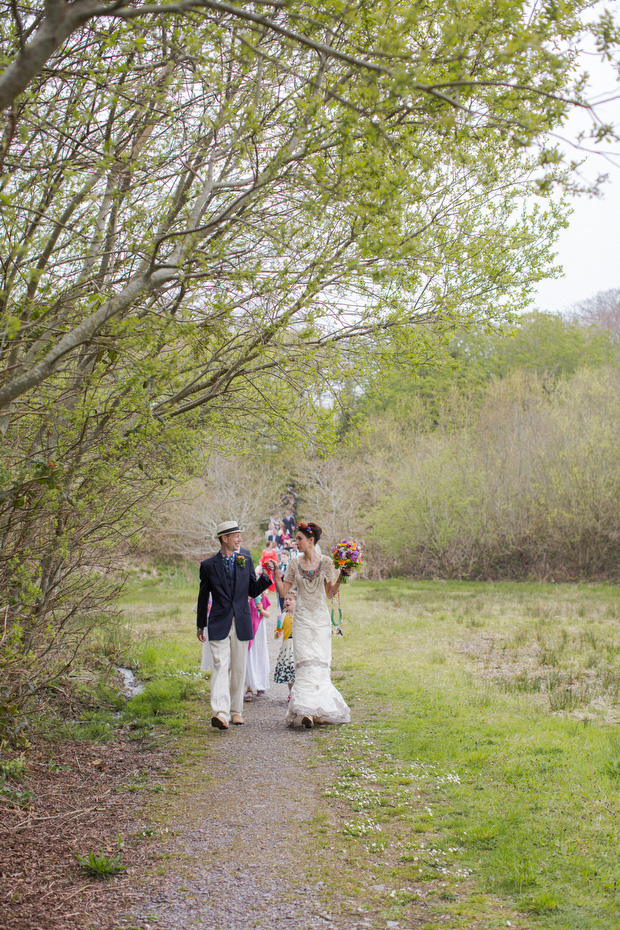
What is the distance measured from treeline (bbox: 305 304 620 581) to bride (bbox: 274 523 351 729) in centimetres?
1838

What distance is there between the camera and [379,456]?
37344mm

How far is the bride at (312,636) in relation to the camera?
854 centimetres

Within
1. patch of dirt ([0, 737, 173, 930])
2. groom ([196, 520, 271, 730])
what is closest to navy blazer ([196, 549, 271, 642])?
groom ([196, 520, 271, 730])

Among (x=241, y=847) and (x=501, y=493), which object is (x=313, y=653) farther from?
(x=501, y=493)

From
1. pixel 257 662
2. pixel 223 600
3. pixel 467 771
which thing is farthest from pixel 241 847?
pixel 257 662

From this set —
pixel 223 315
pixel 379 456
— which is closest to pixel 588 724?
pixel 223 315

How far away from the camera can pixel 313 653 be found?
345 inches

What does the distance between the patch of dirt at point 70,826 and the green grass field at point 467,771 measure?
1.17 meters

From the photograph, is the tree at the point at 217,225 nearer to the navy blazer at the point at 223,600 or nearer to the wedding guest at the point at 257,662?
the navy blazer at the point at 223,600

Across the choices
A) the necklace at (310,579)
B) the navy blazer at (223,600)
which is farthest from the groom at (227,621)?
the necklace at (310,579)

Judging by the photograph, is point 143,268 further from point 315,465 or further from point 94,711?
point 315,465

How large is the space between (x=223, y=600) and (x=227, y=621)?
0.75ft

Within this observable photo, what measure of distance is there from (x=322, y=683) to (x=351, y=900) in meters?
4.38

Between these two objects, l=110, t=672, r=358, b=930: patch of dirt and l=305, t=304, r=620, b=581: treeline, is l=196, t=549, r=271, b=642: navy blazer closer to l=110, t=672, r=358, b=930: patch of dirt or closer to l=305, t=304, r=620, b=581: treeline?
l=110, t=672, r=358, b=930: patch of dirt
